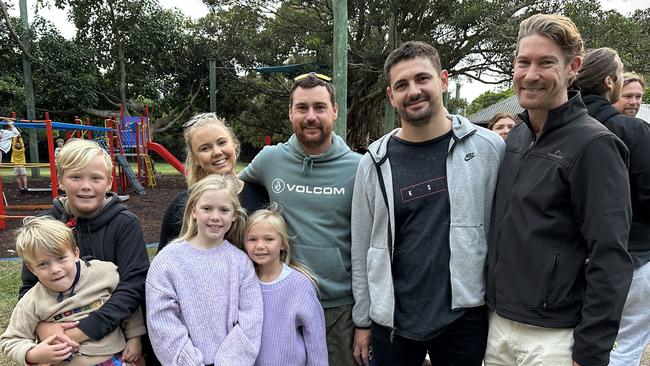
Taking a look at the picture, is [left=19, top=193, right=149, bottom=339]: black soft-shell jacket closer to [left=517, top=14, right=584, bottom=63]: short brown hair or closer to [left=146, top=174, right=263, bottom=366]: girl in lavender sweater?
[left=146, top=174, right=263, bottom=366]: girl in lavender sweater

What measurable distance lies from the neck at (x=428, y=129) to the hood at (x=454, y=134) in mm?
44

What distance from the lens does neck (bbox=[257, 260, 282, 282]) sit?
2299 millimetres

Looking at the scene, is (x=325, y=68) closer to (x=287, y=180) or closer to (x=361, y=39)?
(x=361, y=39)

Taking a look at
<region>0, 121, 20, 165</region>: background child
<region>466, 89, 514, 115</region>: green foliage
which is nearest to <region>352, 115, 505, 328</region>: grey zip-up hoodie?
<region>0, 121, 20, 165</region>: background child

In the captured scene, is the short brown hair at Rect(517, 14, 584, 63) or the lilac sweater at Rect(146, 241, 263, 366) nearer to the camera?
the short brown hair at Rect(517, 14, 584, 63)

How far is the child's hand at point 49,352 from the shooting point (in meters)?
1.93

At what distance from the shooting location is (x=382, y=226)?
2.20 meters

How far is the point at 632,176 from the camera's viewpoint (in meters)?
2.34

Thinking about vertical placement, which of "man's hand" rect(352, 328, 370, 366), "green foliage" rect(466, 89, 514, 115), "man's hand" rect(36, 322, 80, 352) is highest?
"green foliage" rect(466, 89, 514, 115)

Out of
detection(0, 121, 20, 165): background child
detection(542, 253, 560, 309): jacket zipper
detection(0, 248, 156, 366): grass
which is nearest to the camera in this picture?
detection(542, 253, 560, 309): jacket zipper

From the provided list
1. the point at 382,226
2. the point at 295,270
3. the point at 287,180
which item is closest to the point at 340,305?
the point at 295,270

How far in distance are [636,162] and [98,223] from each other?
2.78 meters

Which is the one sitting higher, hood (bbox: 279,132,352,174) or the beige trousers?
hood (bbox: 279,132,352,174)

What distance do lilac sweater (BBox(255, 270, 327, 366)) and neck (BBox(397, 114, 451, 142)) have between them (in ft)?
3.06
